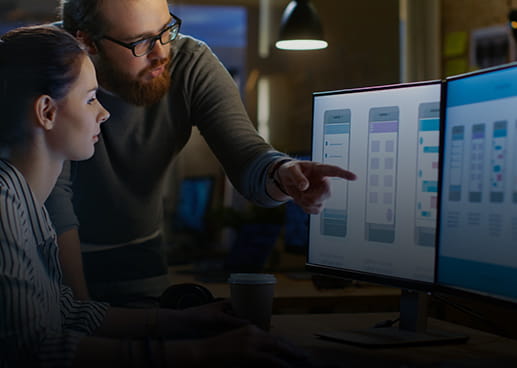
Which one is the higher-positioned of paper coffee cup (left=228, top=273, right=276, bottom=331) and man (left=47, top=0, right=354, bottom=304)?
man (left=47, top=0, right=354, bottom=304)

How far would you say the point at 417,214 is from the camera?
1.22 metres

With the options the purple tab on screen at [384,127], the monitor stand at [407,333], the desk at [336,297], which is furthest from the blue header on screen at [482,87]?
the desk at [336,297]

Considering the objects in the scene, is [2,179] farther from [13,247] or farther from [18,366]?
[18,366]

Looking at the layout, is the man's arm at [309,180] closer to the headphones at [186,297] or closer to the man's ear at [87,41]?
the headphones at [186,297]

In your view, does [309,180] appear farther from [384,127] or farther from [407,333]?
[407,333]

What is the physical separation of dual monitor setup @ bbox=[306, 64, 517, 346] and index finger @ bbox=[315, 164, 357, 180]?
137 millimetres

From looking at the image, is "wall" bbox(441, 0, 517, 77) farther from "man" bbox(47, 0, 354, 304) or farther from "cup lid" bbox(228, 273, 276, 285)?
"cup lid" bbox(228, 273, 276, 285)

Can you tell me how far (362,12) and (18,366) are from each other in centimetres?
327

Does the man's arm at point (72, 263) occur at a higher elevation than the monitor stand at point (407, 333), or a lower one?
higher

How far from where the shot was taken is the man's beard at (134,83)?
5.50ft

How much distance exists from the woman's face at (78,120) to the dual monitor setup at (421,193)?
1.47ft

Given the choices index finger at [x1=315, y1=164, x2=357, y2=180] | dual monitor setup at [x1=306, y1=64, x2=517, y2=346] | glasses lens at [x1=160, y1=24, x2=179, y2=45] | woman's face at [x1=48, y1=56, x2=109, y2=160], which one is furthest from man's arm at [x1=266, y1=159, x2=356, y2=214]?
glasses lens at [x1=160, y1=24, x2=179, y2=45]

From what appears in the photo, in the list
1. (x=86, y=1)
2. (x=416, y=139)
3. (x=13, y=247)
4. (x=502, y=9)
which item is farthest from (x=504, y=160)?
(x=502, y=9)

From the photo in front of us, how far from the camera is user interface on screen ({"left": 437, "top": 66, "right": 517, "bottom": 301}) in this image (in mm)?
1043
